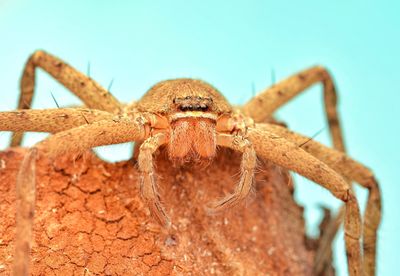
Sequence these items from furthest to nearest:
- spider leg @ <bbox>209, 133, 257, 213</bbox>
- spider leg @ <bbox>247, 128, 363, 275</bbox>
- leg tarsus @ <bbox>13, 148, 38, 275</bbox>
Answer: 1. spider leg @ <bbox>247, 128, 363, 275</bbox>
2. spider leg @ <bbox>209, 133, 257, 213</bbox>
3. leg tarsus @ <bbox>13, 148, 38, 275</bbox>

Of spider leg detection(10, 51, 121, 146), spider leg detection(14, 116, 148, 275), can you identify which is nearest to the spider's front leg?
spider leg detection(14, 116, 148, 275)

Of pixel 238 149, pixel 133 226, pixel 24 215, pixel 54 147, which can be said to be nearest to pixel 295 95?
pixel 238 149

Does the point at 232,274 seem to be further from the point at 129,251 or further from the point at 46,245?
the point at 46,245

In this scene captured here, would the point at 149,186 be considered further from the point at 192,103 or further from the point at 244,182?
the point at 192,103

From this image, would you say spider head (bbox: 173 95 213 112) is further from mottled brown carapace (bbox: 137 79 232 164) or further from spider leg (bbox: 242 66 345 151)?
spider leg (bbox: 242 66 345 151)

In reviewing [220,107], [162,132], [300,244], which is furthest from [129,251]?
[300,244]

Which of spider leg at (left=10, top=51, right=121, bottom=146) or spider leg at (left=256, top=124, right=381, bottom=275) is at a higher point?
spider leg at (left=10, top=51, right=121, bottom=146)
